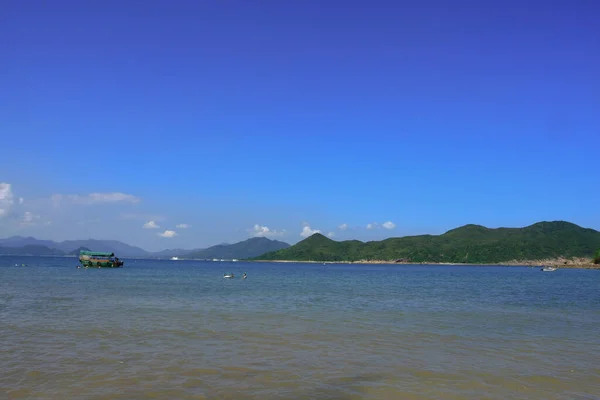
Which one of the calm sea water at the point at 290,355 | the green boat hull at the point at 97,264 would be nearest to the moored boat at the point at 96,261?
the green boat hull at the point at 97,264

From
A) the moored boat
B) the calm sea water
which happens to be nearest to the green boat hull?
the moored boat

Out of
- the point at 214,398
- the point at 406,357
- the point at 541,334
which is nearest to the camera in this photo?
the point at 214,398

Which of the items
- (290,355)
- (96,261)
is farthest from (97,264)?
(290,355)

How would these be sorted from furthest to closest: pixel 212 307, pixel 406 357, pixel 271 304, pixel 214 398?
pixel 271 304, pixel 212 307, pixel 406 357, pixel 214 398

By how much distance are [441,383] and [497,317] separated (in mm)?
20198

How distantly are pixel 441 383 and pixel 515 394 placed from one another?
2.18m

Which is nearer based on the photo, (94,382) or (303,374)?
(94,382)

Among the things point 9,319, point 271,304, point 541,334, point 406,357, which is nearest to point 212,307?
point 271,304

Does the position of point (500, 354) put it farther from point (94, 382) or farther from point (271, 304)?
point (271, 304)

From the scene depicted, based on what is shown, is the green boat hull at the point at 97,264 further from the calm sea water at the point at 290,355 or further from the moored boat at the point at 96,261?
the calm sea water at the point at 290,355

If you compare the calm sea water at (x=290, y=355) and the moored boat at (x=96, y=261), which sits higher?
the moored boat at (x=96, y=261)

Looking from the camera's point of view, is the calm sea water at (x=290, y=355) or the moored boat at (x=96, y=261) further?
the moored boat at (x=96, y=261)

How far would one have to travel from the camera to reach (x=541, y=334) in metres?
24.5

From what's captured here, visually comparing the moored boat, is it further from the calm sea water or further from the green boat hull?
the calm sea water
